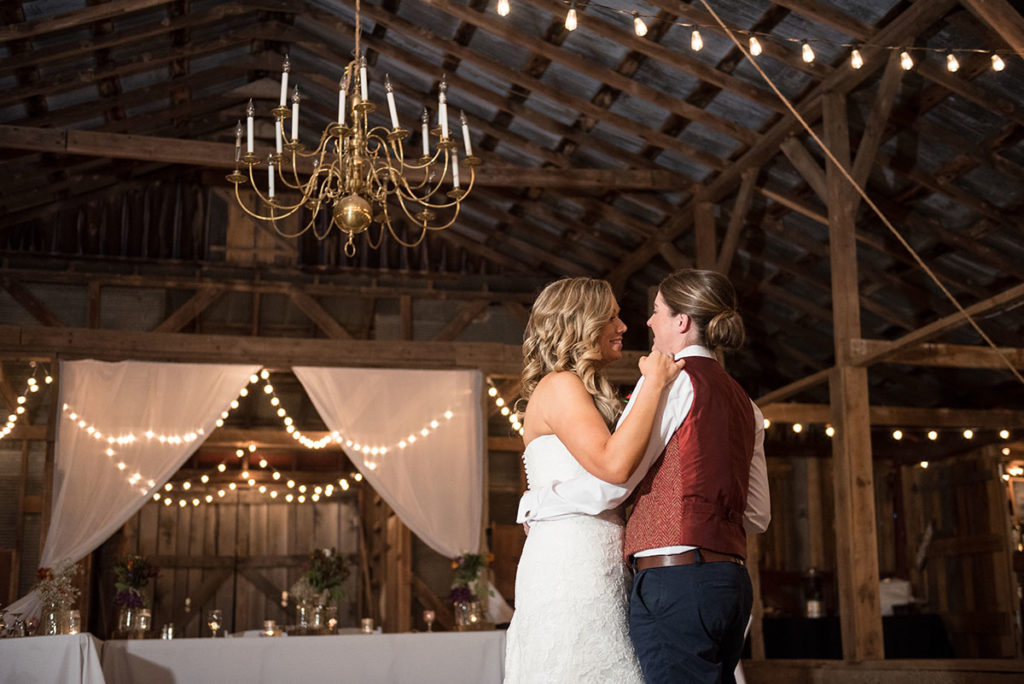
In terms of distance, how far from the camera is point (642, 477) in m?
2.29

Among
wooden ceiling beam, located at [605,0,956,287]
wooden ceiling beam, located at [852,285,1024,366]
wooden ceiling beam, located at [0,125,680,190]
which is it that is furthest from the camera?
wooden ceiling beam, located at [0,125,680,190]

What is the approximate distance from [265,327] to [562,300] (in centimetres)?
966

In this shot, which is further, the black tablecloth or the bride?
the black tablecloth

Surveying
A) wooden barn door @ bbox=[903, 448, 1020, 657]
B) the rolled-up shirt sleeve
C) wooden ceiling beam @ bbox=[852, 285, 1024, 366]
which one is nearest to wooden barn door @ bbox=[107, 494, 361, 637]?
wooden barn door @ bbox=[903, 448, 1020, 657]

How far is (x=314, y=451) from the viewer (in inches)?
519

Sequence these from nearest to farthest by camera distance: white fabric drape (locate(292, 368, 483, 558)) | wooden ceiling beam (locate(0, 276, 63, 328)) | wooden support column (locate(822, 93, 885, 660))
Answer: wooden support column (locate(822, 93, 885, 660)), white fabric drape (locate(292, 368, 483, 558)), wooden ceiling beam (locate(0, 276, 63, 328))

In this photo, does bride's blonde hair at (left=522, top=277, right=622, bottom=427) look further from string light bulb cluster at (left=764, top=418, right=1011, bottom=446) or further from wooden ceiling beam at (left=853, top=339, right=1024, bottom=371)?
string light bulb cluster at (left=764, top=418, right=1011, bottom=446)

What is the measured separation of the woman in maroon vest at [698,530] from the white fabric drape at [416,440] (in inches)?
269

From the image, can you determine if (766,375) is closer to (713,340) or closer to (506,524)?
(506,524)

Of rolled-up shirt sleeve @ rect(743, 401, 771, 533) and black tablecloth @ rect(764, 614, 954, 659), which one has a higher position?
rolled-up shirt sleeve @ rect(743, 401, 771, 533)

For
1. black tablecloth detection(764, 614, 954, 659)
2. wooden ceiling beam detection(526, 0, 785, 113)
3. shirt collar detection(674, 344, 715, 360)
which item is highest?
wooden ceiling beam detection(526, 0, 785, 113)

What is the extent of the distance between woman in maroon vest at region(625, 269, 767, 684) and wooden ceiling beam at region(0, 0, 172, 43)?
650cm

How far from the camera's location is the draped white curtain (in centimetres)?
843

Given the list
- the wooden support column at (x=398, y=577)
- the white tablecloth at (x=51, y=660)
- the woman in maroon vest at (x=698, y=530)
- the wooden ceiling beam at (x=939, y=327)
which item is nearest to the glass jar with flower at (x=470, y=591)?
the white tablecloth at (x=51, y=660)
